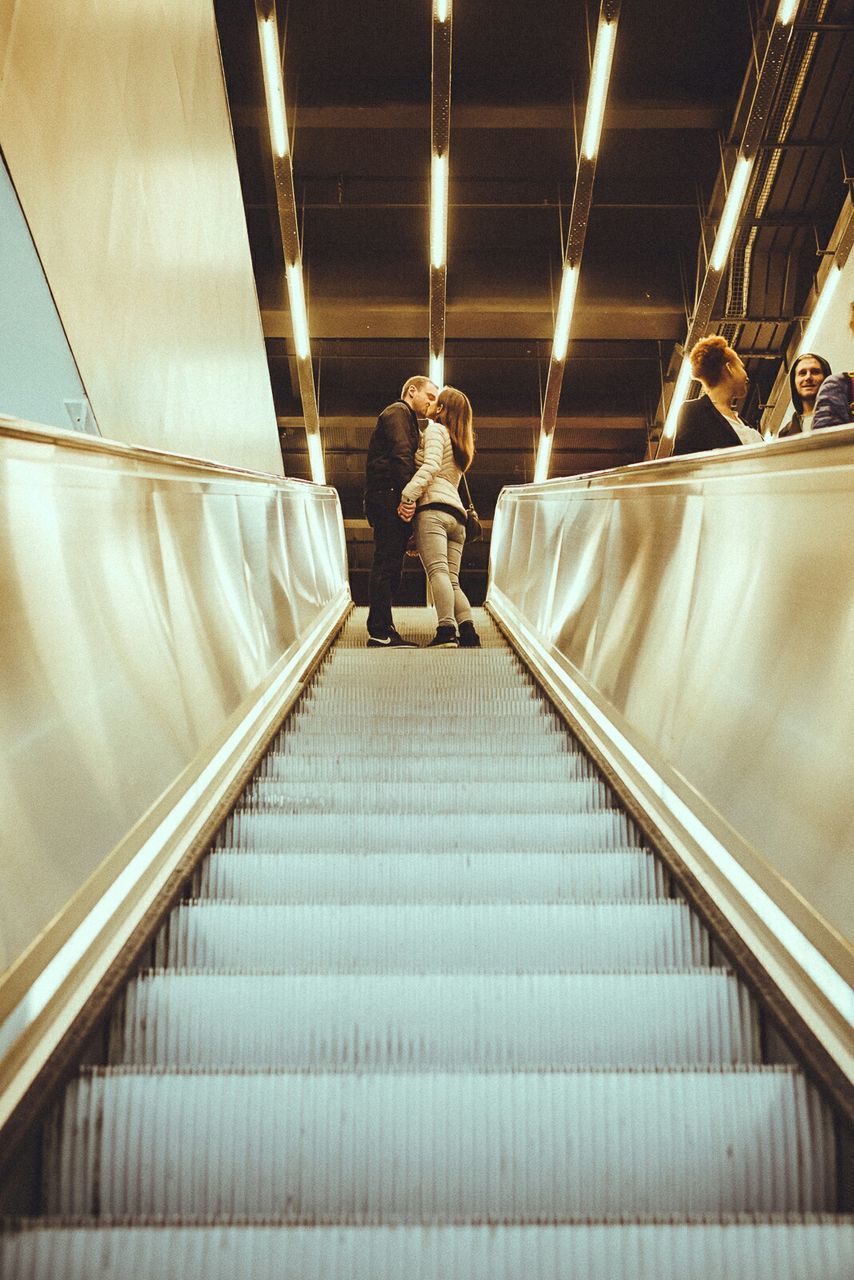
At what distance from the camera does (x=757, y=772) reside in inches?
87.8

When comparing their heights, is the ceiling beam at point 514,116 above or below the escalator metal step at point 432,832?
above

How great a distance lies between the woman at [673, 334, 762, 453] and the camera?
13.3 ft

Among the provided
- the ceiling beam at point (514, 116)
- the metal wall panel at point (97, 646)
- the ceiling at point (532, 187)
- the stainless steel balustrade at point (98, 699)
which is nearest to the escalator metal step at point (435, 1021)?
the stainless steel balustrade at point (98, 699)

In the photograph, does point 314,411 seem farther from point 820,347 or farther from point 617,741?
point 617,741

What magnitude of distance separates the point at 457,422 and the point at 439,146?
4.24 meters

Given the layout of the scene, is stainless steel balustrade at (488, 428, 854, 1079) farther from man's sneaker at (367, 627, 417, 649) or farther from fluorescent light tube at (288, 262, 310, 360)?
fluorescent light tube at (288, 262, 310, 360)

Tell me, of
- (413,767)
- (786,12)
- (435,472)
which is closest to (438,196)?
(786,12)

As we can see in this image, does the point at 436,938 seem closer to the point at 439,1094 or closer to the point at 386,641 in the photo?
the point at 439,1094

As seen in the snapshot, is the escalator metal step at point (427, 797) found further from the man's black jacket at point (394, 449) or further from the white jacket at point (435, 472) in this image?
the man's black jacket at point (394, 449)

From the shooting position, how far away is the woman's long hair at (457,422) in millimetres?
5688

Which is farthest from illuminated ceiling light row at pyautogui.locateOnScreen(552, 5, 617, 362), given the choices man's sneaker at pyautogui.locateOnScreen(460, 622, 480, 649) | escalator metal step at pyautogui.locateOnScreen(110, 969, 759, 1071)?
escalator metal step at pyautogui.locateOnScreen(110, 969, 759, 1071)

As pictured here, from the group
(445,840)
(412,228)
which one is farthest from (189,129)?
(445,840)

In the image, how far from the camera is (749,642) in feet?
8.07

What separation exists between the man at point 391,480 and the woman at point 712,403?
6.52 feet
